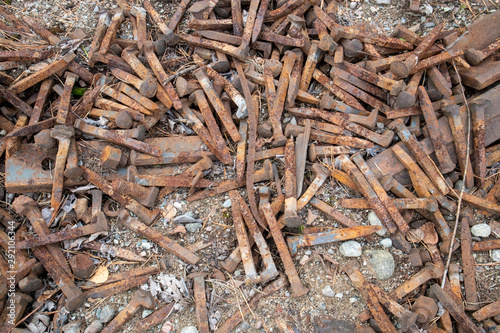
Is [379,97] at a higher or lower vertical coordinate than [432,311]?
higher

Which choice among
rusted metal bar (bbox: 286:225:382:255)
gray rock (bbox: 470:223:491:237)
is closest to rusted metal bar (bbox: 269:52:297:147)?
rusted metal bar (bbox: 286:225:382:255)

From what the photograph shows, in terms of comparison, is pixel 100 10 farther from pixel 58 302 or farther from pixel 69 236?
pixel 58 302

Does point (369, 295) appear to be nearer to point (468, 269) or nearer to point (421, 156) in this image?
point (468, 269)

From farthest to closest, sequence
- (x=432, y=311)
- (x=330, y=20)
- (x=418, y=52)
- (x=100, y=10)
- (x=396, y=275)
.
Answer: (x=100, y=10), (x=330, y=20), (x=418, y=52), (x=396, y=275), (x=432, y=311)

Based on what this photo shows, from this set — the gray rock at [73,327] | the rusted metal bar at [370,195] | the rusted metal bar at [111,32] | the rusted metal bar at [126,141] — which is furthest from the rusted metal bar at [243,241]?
the rusted metal bar at [111,32]

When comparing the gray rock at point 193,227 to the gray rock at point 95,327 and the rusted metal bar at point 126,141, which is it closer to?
the rusted metal bar at point 126,141

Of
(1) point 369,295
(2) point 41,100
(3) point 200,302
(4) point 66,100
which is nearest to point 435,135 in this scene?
(1) point 369,295

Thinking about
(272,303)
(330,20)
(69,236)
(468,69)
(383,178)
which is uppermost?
(330,20)

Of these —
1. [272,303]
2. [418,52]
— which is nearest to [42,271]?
[272,303]
